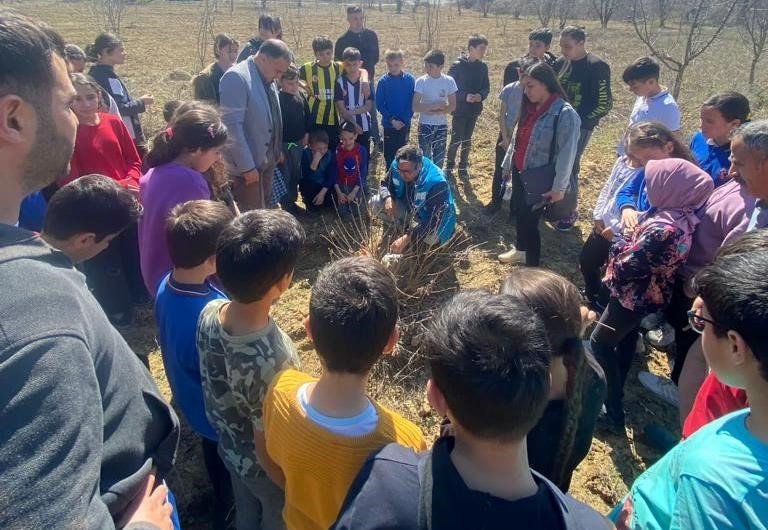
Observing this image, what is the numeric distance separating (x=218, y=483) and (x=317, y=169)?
352 cm

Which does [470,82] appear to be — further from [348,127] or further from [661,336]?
[661,336]

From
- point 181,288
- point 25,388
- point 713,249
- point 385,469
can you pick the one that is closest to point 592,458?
point 713,249

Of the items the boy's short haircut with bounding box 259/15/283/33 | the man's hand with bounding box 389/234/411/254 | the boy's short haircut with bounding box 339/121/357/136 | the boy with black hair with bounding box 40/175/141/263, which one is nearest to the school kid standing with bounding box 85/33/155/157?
the boy's short haircut with bounding box 259/15/283/33

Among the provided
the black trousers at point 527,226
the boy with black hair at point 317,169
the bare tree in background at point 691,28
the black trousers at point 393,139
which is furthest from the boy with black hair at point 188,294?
the bare tree in background at point 691,28

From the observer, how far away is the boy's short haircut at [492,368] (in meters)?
0.97

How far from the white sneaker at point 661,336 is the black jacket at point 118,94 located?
14.7 ft

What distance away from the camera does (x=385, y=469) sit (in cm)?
104

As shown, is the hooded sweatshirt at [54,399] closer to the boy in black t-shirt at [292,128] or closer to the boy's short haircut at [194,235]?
the boy's short haircut at [194,235]

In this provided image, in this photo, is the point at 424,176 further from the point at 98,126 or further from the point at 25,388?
the point at 25,388

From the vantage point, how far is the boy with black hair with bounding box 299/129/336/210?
16.6 feet

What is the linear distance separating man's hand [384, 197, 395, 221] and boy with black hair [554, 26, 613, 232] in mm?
1768

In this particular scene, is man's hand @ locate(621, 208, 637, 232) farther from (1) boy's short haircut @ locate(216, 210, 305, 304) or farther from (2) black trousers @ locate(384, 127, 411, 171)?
(2) black trousers @ locate(384, 127, 411, 171)

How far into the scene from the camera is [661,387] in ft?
9.94

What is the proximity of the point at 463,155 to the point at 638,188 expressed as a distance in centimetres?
343
